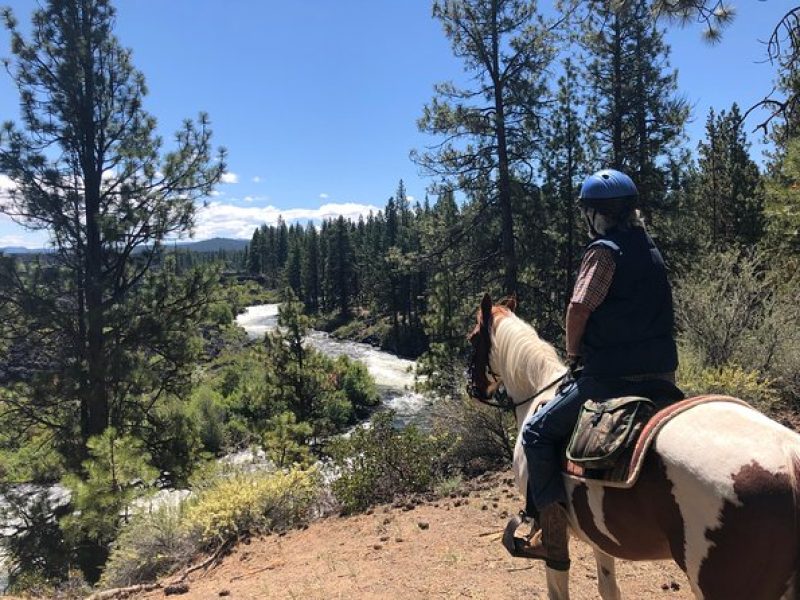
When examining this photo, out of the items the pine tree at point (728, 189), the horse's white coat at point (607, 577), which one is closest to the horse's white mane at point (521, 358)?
the horse's white coat at point (607, 577)

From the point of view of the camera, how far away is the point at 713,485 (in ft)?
6.95

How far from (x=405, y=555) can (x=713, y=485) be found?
372 centimetres

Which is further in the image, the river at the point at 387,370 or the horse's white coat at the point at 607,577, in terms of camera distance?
the river at the point at 387,370

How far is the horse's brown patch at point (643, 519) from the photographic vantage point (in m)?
2.30

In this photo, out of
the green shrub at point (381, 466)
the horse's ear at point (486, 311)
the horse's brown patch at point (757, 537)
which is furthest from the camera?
the green shrub at point (381, 466)

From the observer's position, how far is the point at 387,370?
144 feet

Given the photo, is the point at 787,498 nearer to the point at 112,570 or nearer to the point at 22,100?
the point at 112,570

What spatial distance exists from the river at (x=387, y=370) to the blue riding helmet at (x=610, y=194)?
15.7 metres

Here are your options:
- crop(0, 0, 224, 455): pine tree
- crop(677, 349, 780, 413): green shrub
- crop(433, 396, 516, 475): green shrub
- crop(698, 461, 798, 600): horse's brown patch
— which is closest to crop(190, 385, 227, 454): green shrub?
crop(0, 0, 224, 455): pine tree

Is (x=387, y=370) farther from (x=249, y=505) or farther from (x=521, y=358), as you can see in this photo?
(x=521, y=358)

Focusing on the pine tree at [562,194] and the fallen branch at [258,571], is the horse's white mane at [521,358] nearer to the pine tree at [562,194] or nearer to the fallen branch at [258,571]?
the fallen branch at [258,571]

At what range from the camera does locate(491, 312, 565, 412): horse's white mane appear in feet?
11.5

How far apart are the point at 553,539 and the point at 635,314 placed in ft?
4.46

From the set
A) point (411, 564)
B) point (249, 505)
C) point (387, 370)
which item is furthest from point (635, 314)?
point (387, 370)
